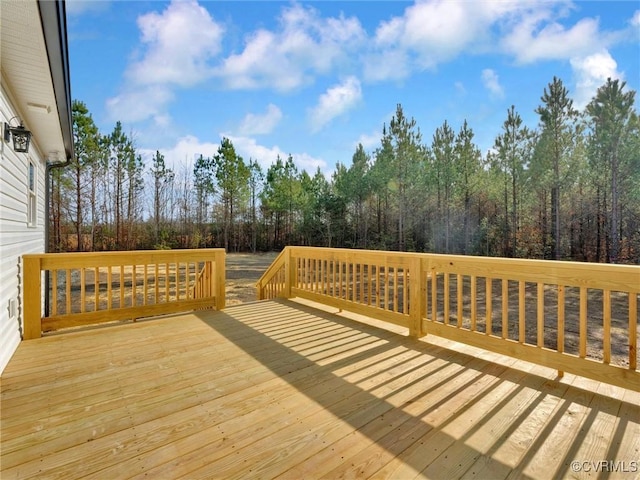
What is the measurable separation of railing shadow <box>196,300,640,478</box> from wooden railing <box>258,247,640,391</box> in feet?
0.62

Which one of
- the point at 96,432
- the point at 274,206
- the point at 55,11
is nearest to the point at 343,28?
the point at 55,11

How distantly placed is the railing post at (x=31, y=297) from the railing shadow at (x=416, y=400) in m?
1.86

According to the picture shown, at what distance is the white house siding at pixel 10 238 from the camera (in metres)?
2.69

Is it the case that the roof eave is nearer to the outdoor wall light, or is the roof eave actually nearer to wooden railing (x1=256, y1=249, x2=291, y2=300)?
the outdoor wall light

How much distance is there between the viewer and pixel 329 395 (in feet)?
7.06

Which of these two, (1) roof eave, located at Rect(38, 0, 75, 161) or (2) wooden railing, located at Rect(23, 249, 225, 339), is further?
(2) wooden railing, located at Rect(23, 249, 225, 339)

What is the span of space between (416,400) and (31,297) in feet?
12.8

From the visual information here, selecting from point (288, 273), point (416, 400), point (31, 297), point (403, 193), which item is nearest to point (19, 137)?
point (31, 297)

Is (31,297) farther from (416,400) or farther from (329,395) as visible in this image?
(416,400)

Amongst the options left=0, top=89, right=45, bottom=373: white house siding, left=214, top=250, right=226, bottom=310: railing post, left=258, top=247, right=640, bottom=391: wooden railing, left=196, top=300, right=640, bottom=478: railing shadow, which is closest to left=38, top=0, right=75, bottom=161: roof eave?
left=0, top=89, right=45, bottom=373: white house siding

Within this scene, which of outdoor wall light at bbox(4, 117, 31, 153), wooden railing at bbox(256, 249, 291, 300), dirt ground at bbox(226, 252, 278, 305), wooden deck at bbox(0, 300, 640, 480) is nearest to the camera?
wooden deck at bbox(0, 300, 640, 480)

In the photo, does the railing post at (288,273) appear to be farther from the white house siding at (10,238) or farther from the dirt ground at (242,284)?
the white house siding at (10,238)

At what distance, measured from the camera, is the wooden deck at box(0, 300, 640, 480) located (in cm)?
149

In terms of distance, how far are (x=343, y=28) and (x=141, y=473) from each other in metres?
7.32
